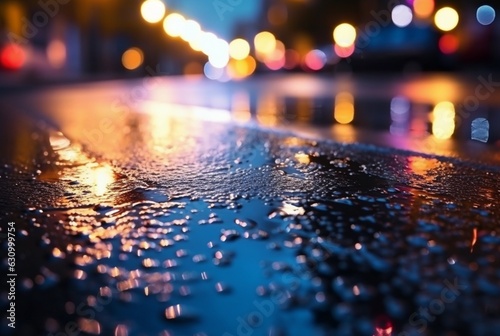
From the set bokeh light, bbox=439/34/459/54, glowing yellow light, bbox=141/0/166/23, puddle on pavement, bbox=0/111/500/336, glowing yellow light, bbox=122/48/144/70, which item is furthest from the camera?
glowing yellow light, bbox=122/48/144/70

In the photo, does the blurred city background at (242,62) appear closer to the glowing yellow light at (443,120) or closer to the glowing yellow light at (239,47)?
the glowing yellow light at (443,120)

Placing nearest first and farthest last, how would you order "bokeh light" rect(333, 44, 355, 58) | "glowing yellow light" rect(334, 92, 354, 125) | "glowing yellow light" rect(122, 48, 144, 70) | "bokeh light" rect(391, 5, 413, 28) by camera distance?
"glowing yellow light" rect(334, 92, 354, 125) → "bokeh light" rect(391, 5, 413, 28) → "bokeh light" rect(333, 44, 355, 58) → "glowing yellow light" rect(122, 48, 144, 70)

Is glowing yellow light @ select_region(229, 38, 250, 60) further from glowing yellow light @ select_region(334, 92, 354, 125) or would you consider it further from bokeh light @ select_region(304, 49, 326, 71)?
glowing yellow light @ select_region(334, 92, 354, 125)

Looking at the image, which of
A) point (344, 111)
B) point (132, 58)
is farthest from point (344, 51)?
point (132, 58)

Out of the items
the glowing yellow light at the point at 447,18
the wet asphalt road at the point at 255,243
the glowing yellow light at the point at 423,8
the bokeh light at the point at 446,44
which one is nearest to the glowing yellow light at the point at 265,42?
the glowing yellow light at the point at 447,18

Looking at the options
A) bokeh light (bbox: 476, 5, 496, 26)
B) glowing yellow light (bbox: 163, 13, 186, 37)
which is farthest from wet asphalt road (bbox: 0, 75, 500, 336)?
glowing yellow light (bbox: 163, 13, 186, 37)
